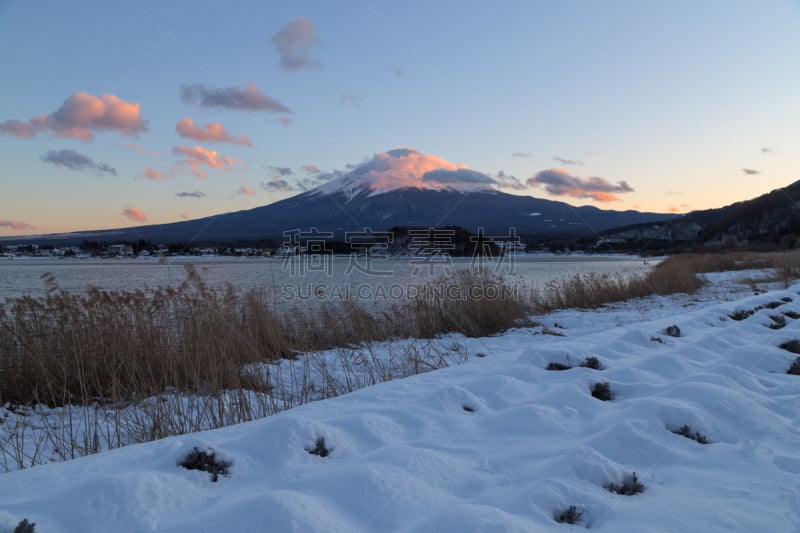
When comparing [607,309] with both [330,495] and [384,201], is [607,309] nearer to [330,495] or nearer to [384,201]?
[330,495]

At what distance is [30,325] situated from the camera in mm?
6250

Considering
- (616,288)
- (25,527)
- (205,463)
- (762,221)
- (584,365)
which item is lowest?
(616,288)

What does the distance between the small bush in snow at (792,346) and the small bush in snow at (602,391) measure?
110 inches

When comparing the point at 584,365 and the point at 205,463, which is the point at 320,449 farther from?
the point at 584,365

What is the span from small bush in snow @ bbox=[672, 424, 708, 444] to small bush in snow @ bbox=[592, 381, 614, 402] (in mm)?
812

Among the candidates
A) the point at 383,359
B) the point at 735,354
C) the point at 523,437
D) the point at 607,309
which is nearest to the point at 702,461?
the point at 523,437

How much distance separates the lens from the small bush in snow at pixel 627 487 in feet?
7.61

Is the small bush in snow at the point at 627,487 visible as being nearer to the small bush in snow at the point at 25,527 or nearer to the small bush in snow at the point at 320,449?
the small bush in snow at the point at 320,449

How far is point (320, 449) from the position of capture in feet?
8.91

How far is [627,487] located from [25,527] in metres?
2.69

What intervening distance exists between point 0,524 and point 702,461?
343cm

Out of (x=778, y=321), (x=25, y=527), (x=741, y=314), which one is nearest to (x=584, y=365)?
(x=778, y=321)

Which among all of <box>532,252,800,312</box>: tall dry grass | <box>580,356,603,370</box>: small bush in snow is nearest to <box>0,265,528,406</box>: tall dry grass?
<box>580,356,603,370</box>: small bush in snow

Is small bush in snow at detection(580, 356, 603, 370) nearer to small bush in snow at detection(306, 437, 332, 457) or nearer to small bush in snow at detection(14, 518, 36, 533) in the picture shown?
small bush in snow at detection(306, 437, 332, 457)
